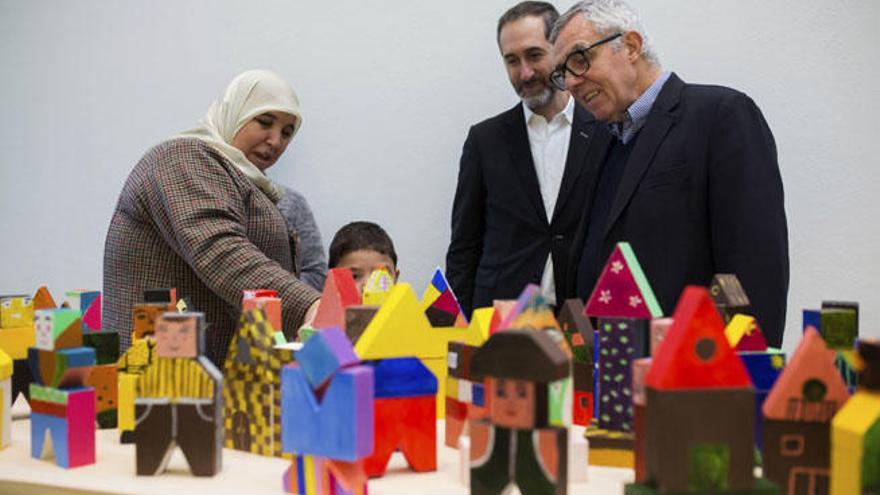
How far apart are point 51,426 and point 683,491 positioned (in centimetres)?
88

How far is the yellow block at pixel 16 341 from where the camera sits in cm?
149

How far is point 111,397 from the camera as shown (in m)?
1.42

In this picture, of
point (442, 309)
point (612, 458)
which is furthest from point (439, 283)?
point (612, 458)

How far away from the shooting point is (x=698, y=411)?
84 cm

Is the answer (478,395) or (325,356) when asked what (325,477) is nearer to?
(325,356)

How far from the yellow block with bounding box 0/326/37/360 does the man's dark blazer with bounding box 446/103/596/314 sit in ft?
4.80

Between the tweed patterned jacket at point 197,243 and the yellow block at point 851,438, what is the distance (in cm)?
117

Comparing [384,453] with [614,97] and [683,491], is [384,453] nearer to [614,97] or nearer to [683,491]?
[683,491]

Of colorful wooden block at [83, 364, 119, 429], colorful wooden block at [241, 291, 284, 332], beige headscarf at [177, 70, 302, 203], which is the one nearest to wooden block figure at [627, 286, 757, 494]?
colorful wooden block at [241, 291, 284, 332]

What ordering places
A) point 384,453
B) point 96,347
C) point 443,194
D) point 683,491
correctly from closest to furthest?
point 683,491 → point 384,453 → point 96,347 → point 443,194

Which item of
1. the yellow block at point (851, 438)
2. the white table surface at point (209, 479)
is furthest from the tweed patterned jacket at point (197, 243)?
the yellow block at point (851, 438)

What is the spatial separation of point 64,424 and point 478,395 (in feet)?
1.92

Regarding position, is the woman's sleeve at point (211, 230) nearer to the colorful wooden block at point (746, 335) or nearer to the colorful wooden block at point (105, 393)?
the colorful wooden block at point (105, 393)

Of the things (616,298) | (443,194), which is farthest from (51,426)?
(443,194)
